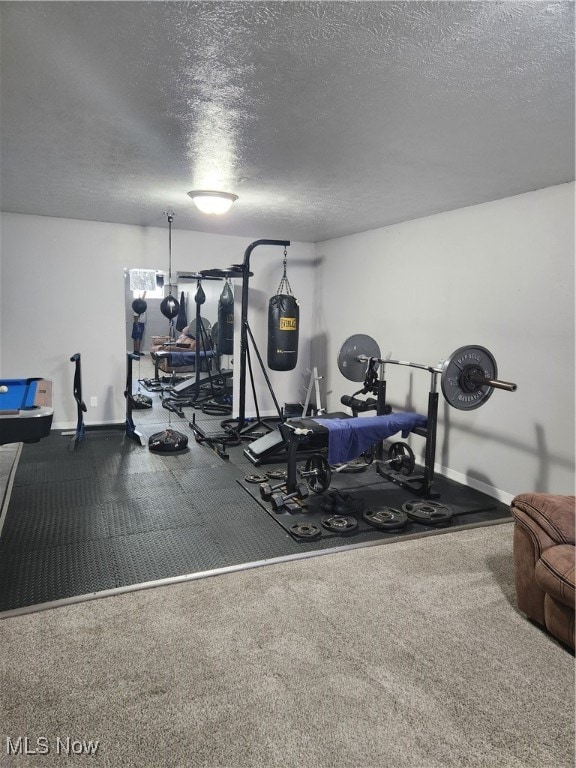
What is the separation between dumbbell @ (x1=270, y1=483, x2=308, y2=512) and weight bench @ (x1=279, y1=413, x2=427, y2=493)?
75 millimetres

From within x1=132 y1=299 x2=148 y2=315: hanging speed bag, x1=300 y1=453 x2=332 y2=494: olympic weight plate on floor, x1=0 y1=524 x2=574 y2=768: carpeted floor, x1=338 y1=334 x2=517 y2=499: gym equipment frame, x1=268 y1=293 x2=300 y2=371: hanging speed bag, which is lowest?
x1=0 y1=524 x2=574 y2=768: carpeted floor

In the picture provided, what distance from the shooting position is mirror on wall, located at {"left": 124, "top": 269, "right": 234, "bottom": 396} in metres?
7.13

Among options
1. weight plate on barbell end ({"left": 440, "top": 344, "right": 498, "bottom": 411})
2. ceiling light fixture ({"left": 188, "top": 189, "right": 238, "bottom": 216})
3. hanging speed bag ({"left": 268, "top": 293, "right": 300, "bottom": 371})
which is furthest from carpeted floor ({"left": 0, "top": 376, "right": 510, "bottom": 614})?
ceiling light fixture ({"left": 188, "top": 189, "right": 238, "bottom": 216})

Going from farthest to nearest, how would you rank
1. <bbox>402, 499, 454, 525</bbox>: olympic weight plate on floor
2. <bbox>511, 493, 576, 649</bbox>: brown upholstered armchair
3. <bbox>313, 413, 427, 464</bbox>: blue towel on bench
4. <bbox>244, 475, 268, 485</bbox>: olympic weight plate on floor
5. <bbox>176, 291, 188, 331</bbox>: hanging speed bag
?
<bbox>176, 291, 188, 331</bbox>: hanging speed bag < <bbox>244, 475, 268, 485</bbox>: olympic weight plate on floor < <bbox>313, 413, 427, 464</bbox>: blue towel on bench < <bbox>402, 499, 454, 525</bbox>: olympic weight plate on floor < <bbox>511, 493, 576, 649</bbox>: brown upholstered armchair

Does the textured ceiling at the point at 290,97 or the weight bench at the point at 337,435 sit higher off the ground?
the textured ceiling at the point at 290,97

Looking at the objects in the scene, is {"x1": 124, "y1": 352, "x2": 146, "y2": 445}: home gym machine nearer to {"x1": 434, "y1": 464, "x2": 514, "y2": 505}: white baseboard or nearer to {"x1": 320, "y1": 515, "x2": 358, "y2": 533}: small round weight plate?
{"x1": 320, "y1": 515, "x2": 358, "y2": 533}: small round weight plate

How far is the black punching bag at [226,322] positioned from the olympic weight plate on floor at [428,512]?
410cm

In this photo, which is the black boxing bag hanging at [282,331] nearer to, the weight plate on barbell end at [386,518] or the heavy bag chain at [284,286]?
the heavy bag chain at [284,286]

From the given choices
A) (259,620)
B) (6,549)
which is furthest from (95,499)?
(259,620)

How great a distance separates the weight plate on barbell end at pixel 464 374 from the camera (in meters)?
3.46

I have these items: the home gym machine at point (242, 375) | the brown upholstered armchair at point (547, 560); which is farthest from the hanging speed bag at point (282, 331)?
the brown upholstered armchair at point (547, 560)

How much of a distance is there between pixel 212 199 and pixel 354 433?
7.17 ft

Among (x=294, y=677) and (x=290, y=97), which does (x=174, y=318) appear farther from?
(x=294, y=677)

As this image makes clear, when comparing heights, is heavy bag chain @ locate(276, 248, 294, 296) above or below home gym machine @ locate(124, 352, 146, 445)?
above
